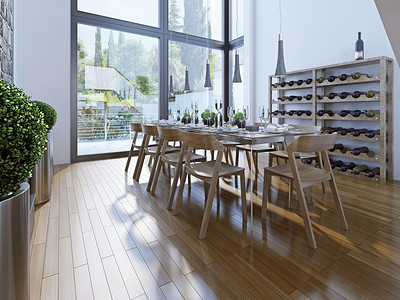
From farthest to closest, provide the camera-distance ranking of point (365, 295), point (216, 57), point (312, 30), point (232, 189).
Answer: point (216, 57), point (312, 30), point (232, 189), point (365, 295)

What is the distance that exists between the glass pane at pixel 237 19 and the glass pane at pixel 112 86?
2.14m

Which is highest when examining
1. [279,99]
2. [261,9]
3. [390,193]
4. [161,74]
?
[261,9]

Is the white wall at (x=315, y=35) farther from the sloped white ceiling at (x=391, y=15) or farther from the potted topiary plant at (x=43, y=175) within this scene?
the potted topiary plant at (x=43, y=175)

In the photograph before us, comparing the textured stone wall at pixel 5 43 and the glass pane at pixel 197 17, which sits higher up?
the glass pane at pixel 197 17

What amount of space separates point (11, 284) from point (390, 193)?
3.23 metres

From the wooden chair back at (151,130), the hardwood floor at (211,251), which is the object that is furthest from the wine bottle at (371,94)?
the wooden chair back at (151,130)

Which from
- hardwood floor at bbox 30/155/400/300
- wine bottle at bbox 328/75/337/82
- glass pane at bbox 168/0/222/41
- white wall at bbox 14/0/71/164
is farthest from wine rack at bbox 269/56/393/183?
white wall at bbox 14/0/71/164

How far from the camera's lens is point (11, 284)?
0.84 metres

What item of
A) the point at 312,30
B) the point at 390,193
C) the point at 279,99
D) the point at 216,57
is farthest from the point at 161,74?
the point at 390,193

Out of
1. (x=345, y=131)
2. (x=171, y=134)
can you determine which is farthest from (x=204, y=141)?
(x=345, y=131)

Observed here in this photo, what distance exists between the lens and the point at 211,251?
1.51m

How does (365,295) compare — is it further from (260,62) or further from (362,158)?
(260,62)

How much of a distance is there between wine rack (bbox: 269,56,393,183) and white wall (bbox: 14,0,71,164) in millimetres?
3861

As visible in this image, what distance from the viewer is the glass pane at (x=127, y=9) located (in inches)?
175
